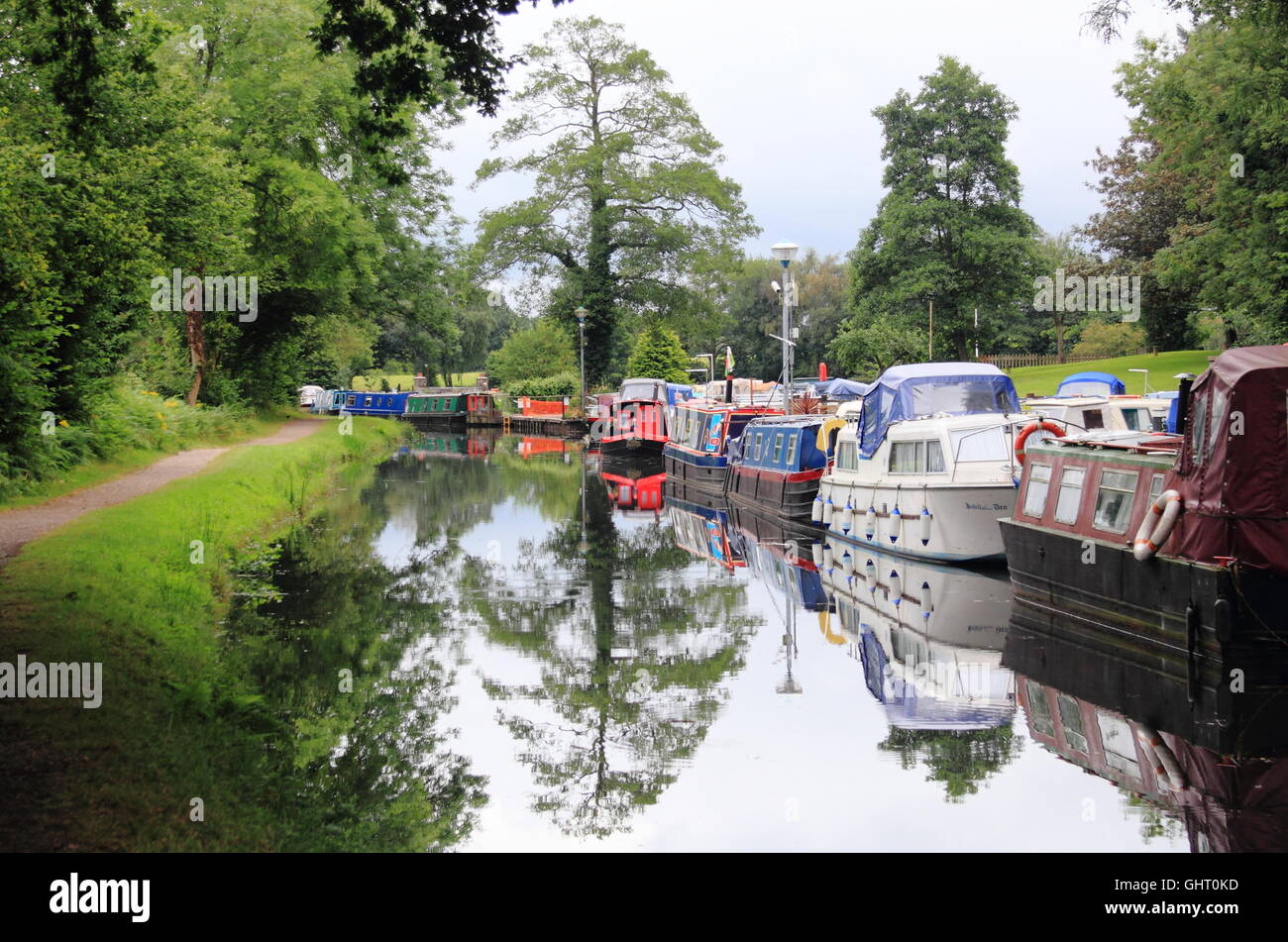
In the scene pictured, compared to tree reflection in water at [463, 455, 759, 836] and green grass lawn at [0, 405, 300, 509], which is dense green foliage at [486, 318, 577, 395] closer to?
green grass lawn at [0, 405, 300, 509]

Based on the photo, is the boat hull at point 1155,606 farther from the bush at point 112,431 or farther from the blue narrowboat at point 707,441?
the blue narrowboat at point 707,441

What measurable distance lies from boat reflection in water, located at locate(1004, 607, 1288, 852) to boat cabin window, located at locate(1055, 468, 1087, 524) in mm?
1817

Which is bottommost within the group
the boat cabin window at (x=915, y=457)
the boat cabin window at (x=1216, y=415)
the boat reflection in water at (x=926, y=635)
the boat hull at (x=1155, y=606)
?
the boat reflection in water at (x=926, y=635)

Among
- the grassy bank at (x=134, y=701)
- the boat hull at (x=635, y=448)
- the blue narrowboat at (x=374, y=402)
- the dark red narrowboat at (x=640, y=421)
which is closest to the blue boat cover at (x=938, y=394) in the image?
the grassy bank at (x=134, y=701)

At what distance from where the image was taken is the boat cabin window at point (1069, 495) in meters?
13.4

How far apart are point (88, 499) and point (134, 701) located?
9730mm

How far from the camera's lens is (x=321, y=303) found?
41.9 meters

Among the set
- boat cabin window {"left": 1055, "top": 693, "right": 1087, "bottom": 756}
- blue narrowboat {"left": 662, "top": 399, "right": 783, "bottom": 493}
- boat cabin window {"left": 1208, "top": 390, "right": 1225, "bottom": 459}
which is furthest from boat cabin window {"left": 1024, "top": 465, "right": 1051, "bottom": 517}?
blue narrowboat {"left": 662, "top": 399, "right": 783, "bottom": 493}

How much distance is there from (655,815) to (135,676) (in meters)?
5.02

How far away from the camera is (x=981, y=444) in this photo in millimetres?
17844

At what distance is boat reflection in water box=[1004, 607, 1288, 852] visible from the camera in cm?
760

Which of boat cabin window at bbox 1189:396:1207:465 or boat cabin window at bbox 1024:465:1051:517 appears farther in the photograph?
boat cabin window at bbox 1024:465:1051:517

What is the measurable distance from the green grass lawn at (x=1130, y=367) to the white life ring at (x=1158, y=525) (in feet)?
99.5
